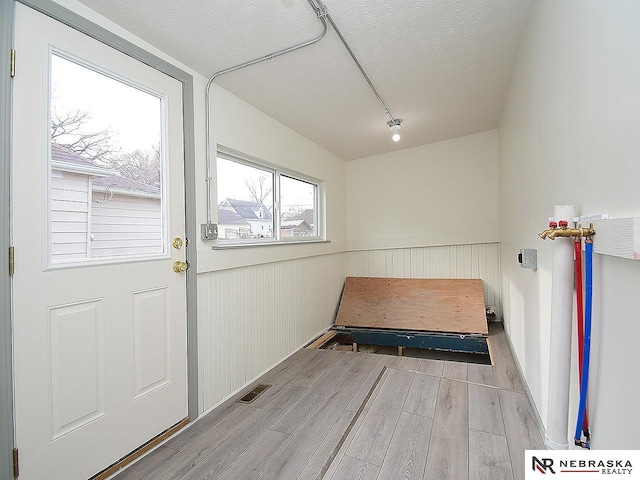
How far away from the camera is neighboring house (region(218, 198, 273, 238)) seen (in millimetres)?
2707

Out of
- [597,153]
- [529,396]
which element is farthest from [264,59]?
[529,396]

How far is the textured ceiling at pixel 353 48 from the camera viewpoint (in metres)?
1.71

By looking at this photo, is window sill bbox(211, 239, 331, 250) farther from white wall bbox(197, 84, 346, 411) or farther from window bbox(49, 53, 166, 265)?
window bbox(49, 53, 166, 265)

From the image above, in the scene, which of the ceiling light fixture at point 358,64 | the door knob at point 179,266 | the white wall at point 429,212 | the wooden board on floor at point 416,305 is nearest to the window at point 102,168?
the door knob at point 179,266

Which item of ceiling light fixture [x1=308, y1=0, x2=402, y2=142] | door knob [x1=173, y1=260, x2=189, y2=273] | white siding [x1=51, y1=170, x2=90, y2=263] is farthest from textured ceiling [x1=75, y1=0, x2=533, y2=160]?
door knob [x1=173, y1=260, x2=189, y2=273]

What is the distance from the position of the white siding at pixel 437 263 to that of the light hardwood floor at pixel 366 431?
1.44 meters

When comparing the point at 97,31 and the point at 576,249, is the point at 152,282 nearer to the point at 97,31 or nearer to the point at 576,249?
the point at 97,31

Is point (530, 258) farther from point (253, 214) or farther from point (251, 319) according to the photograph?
point (253, 214)

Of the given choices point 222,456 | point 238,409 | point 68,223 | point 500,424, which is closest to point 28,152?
point 68,223

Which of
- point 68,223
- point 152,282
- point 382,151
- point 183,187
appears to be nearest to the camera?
point 68,223

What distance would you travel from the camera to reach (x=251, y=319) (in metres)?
2.75

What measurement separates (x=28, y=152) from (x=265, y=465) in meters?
1.95

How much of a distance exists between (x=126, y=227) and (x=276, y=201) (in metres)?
1.67

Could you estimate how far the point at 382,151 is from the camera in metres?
4.49
